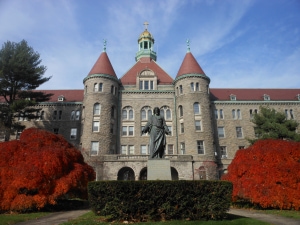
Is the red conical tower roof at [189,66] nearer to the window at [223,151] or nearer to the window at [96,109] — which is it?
the window at [223,151]

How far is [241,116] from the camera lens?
119 ft

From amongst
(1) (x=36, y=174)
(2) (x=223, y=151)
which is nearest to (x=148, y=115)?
(2) (x=223, y=151)

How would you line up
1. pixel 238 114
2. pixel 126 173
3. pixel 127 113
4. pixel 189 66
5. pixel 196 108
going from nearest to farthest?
pixel 126 173, pixel 196 108, pixel 127 113, pixel 189 66, pixel 238 114

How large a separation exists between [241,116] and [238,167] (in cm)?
2181

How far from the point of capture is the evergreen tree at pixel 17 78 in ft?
77.4

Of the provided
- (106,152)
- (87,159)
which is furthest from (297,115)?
(87,159)

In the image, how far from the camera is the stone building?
95.8 ft

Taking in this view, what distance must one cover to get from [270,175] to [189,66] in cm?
2279

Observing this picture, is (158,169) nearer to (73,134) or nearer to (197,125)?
(197,125)

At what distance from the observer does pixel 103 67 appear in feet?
111

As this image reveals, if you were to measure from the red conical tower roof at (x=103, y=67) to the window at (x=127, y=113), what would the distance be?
5262 millimetres

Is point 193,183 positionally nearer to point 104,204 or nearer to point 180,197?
point 180,197

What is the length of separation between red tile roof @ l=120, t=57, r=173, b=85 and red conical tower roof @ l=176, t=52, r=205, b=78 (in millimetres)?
3110

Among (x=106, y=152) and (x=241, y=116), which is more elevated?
(x=241, y=116)
